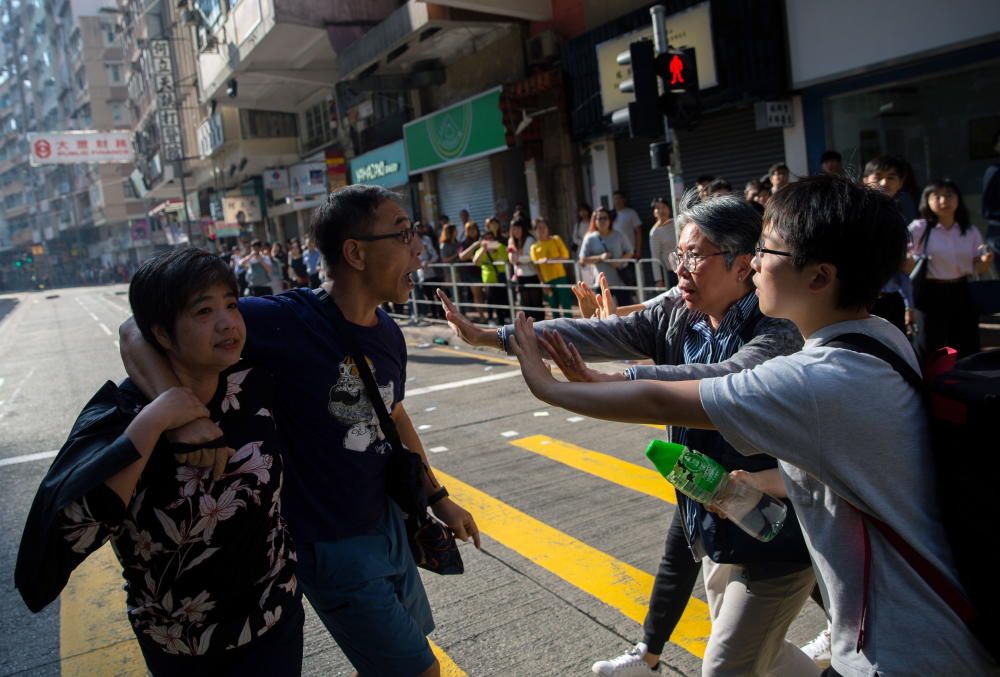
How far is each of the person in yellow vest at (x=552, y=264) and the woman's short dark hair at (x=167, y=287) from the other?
10.00 meters

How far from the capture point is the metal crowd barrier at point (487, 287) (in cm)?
1040

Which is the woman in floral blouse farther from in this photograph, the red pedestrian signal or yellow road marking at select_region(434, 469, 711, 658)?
the red pedestrian signal

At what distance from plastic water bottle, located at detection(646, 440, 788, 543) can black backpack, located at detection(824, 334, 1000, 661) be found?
602 mm

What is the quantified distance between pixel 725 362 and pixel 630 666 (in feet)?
4.80

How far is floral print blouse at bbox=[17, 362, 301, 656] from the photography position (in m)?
1.84

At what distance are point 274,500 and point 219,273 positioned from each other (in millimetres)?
595

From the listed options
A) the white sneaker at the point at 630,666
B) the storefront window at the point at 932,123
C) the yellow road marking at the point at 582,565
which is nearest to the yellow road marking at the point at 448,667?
the white sneaker at the point at 630,666

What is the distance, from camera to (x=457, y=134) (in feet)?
63.9

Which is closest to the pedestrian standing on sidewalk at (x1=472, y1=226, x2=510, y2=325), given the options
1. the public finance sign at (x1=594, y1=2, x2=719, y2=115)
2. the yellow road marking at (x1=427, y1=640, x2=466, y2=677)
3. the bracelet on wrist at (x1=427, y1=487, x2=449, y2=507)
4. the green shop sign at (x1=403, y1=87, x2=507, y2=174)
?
the public finance sign at (x1=594, y1=2, x2=719, y2=115)

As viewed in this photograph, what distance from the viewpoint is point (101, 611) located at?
4.59m

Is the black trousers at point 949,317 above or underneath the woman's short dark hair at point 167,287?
underneath

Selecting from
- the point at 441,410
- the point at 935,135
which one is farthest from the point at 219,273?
the point at 935,135

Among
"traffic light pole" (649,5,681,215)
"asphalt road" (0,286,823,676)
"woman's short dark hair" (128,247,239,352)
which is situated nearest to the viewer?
"woman's short dark hair" (128,247,239,352)

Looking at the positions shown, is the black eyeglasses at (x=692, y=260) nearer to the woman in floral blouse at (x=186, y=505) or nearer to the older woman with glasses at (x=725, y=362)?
the older woman with glasses at (x=725, y=362)
